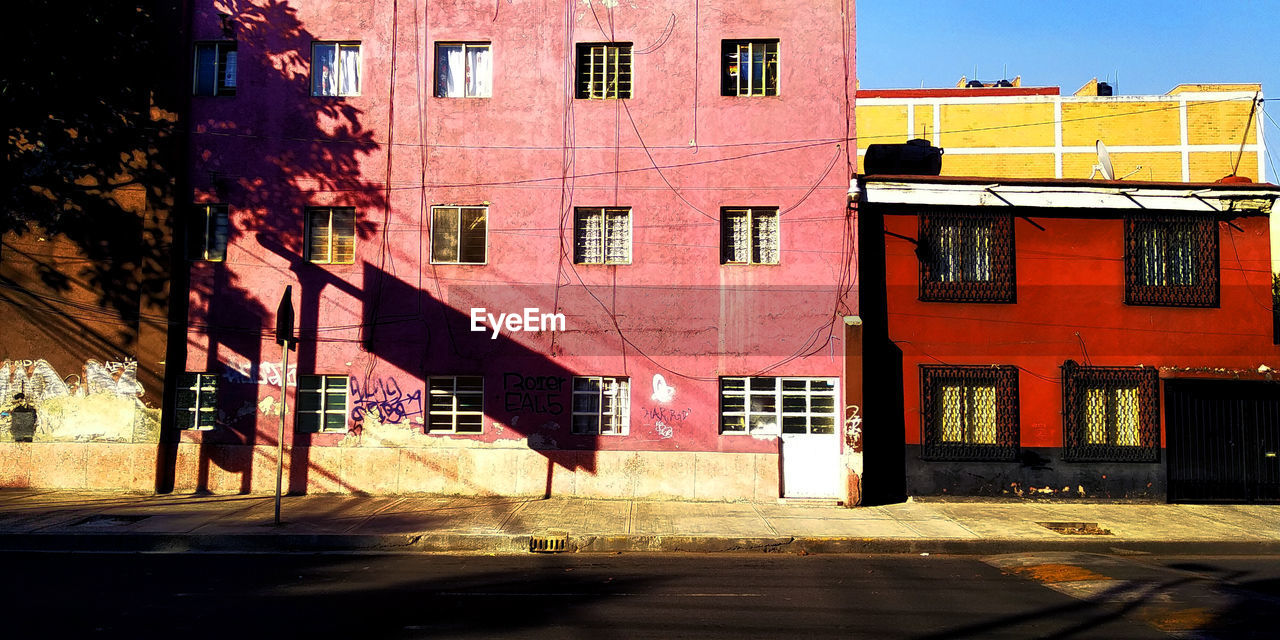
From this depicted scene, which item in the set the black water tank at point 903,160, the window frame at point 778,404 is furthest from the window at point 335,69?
the black water tank at point 903,160

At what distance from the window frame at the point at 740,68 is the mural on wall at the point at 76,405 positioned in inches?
472

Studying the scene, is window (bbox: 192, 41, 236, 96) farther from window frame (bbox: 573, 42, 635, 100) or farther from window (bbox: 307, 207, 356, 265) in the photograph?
window frame (bbox: 573, 42, 635, 100)

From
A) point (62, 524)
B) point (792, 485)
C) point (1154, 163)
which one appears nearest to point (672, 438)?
point (792, 485)

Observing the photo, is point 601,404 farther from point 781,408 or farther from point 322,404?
point 322,404

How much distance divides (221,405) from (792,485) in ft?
34.1

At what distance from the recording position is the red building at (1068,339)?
45.3ft

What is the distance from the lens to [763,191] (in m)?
14.1

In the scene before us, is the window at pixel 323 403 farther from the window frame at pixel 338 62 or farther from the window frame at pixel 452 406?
the window frame at pixel 338 62

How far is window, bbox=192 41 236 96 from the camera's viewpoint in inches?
568

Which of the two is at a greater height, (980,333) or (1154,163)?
(1154,163)

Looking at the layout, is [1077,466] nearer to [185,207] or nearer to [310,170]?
[310,170]

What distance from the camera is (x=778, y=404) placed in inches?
546

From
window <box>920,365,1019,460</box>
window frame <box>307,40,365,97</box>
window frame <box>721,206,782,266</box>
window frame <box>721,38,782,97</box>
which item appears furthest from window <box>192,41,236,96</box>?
window <box>920,365,1019,460</box>

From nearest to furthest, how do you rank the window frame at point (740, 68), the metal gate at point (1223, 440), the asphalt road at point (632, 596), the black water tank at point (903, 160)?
1. the asphalt road at point (632, 596)
2. the metal gate at point (1223, 440)
3. the window frame at point (740, 68)
4. the black water tank at point (903, 160)
